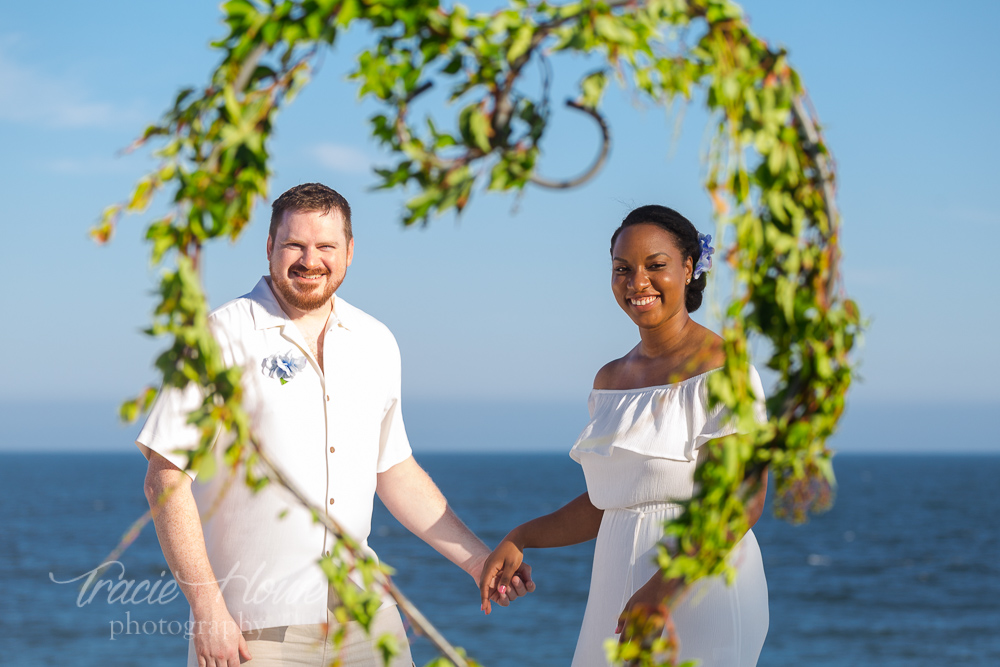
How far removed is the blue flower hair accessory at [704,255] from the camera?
9.70 feet

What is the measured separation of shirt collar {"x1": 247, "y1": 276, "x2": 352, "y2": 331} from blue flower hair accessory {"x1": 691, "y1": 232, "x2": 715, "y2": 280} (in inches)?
47.6

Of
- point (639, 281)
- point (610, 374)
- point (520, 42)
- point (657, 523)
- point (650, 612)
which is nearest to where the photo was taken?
point (520, 42)

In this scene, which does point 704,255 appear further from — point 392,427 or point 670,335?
point 392,427

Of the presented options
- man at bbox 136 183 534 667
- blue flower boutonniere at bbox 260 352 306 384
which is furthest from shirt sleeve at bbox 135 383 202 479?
blue flower boutonniere at bbox 260 352 306 384

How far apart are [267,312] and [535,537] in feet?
3.89

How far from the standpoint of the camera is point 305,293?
118 inches

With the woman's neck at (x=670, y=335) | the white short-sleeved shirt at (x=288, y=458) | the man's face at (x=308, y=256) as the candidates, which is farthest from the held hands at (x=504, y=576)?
the man's face at (x=308, y=256)

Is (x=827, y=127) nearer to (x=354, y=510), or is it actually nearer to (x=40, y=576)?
(x=354, y=510)

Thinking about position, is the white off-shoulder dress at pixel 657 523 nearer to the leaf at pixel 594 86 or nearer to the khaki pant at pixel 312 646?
the khaki pant at pixel 312 646

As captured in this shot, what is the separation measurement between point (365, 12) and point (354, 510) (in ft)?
5.91

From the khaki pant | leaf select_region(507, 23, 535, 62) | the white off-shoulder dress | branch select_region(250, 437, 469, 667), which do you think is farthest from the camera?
the khaki pant

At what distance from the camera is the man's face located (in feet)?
9.60

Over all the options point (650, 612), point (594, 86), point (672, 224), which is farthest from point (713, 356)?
point (594, 86)

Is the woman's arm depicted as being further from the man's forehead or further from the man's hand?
the man's forehead
